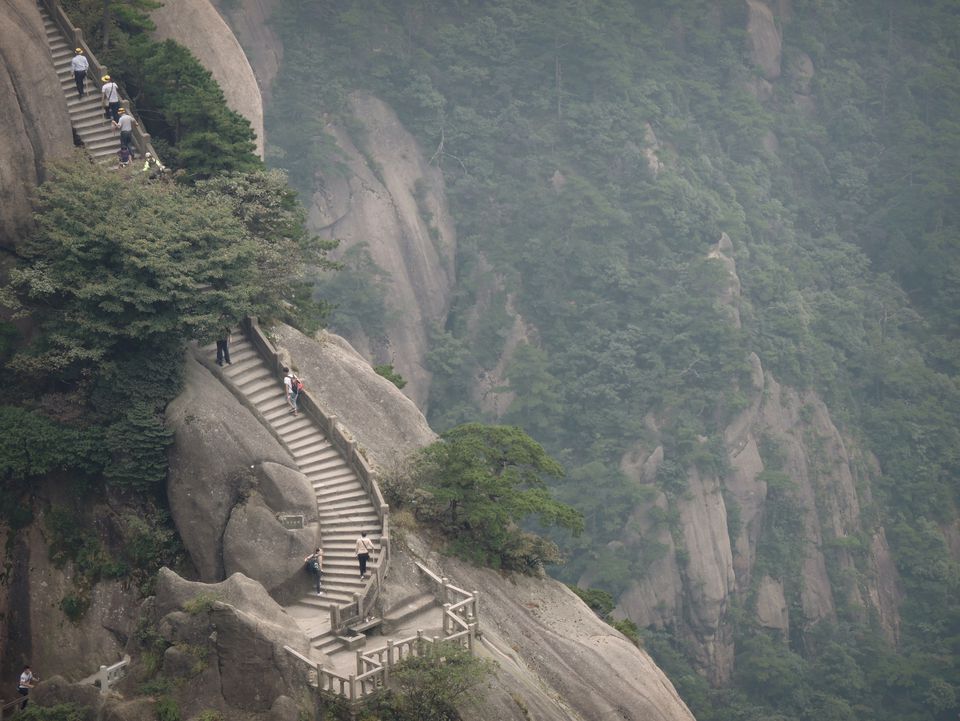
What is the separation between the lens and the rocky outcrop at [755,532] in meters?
104

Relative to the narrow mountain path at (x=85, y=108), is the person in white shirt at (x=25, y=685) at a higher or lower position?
lower

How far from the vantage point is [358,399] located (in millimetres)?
53500

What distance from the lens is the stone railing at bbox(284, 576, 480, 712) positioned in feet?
131

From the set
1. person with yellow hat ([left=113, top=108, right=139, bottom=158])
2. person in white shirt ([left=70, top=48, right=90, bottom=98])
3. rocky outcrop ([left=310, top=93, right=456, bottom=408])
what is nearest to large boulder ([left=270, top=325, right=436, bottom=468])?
person with yellow hat ([left=113, top=108, right=139, bottom=158])

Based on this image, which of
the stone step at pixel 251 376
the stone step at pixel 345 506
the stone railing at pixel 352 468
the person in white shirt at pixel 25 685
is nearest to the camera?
the person in white shirt at pixel 25 685

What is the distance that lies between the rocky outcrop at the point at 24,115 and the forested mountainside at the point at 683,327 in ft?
188

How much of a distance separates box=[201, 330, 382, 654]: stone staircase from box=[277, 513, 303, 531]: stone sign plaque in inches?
45.1

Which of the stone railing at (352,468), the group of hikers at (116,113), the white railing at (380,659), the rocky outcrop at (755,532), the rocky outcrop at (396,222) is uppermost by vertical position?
the group of hikers at (116,113)

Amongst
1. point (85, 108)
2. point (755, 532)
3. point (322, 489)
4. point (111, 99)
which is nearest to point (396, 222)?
point (755, 532)

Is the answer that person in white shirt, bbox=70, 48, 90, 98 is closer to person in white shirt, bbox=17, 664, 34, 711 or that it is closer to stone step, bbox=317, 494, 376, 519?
stone step, bbox=317, 494, 376, 519

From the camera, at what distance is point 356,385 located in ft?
178

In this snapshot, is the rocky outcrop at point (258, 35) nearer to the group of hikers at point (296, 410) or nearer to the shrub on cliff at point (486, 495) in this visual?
the group of hikers at point (296, 410)

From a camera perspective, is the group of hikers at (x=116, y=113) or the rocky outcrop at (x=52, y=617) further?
the group of hikers at (x=116, y=113)

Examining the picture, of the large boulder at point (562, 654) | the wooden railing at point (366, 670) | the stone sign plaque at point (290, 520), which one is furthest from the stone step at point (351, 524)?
the wooden railing at point (366, 670)
